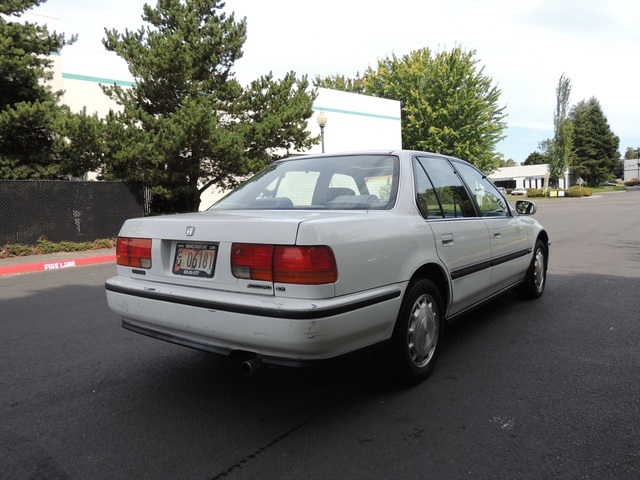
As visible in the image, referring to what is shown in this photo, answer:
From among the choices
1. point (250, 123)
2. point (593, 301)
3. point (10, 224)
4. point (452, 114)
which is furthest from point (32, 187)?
point (452, 114)

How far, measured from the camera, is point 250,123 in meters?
16.4

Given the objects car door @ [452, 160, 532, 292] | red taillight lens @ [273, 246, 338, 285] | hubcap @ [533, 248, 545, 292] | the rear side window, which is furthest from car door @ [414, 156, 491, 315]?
hubcap @ [533, 248, 545, 292]

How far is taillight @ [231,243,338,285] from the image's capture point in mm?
2559

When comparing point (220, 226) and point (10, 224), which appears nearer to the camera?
point (220, 226)

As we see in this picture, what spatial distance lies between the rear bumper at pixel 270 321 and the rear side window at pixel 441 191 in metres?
0.87

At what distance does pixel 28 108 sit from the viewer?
13.6 m

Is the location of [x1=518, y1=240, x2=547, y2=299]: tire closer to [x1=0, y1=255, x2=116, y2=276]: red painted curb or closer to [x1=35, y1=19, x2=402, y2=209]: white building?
[x1=0, y1=255, x2=116, y2=276]: red painted curb

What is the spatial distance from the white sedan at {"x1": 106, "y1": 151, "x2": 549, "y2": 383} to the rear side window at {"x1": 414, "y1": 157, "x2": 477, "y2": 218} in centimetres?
1

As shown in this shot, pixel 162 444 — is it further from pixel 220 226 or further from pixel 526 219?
pixel 526 219

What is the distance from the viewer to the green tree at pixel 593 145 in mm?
77000

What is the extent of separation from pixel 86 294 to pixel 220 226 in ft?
16.7

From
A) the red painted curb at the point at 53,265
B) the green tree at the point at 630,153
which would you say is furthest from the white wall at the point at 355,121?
the green tree at the point at 630,153

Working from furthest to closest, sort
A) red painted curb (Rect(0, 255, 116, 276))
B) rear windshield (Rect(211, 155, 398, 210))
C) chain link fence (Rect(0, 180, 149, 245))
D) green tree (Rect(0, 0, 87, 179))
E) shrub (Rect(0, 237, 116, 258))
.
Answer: green tree (Rect(0, 0, 87, 179)) → chain link fence (Rect(0, 180, 149, 245)) → shrub (Rect(0, 237, 116, 258)) → red painted curb (Rect(0, 255, 116, 276)) → rear windshield (Rect(211, 155, 398, 210))

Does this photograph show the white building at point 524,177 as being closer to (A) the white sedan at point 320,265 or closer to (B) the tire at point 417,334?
(A) the white sedan at point 320,265
